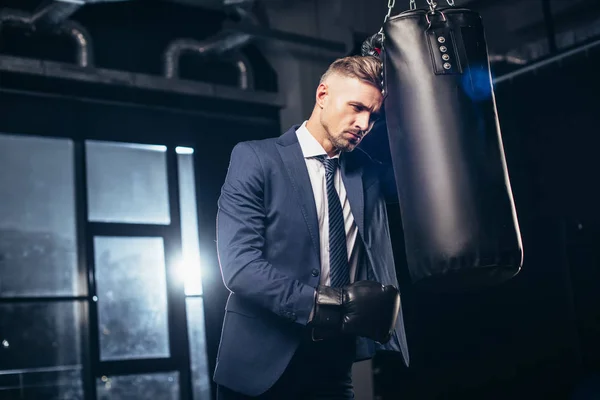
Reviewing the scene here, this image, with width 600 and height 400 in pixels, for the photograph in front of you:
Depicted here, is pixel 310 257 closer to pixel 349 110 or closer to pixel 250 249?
pixel 250 249

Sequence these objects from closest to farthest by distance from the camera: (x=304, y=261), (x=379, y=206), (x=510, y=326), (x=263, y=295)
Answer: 1. (x=263, y=295)
2. (x=304, y=261)
3. (x=379, y=206)
4. (x=510, y=326)

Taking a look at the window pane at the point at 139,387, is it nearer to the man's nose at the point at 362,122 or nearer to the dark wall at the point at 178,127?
the dark wall at the point at 178,127

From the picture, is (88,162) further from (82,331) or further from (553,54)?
(553,54)

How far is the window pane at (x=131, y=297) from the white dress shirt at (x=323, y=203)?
2823 millimetres

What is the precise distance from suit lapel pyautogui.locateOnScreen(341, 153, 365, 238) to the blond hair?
231mm

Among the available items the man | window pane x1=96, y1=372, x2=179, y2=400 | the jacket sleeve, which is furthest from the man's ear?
window pane x1=96, y1=372, x2=179, y2=400

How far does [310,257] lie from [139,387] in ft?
10.1

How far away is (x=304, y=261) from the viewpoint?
1.98m

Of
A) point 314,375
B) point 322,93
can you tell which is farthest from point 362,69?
point 314,375

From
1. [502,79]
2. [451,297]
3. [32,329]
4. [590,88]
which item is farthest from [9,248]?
[590,88]

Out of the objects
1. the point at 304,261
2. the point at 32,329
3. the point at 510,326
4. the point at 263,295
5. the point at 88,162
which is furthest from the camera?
the point at 510,326

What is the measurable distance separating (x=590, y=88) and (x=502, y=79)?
0.58m

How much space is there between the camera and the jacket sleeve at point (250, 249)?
1.85 metres

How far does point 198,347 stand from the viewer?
16.3 feet
